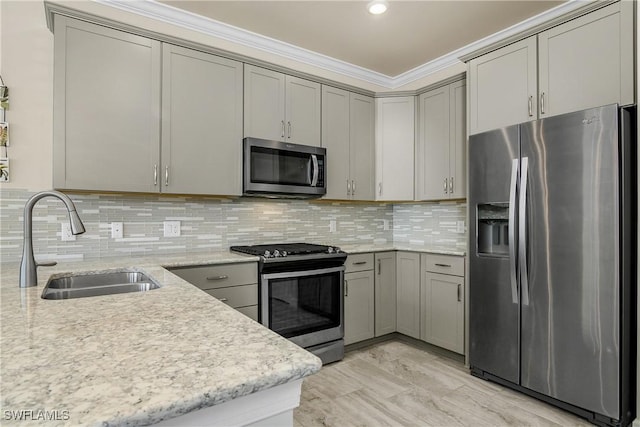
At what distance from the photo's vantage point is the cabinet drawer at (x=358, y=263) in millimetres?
3156

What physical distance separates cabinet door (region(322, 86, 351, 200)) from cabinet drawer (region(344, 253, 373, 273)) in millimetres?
581

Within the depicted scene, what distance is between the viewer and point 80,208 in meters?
2.43

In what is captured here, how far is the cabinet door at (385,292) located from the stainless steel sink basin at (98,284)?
210 cm

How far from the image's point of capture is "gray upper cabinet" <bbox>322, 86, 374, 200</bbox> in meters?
3.30

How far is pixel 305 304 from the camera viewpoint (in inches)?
110

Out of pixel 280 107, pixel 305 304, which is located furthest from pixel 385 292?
pixel 280 107

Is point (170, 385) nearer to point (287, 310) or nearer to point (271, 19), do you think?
point (287, 310)

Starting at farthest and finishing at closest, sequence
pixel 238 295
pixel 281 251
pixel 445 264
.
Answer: pixel 445 264
pixel 281 251
pixel 238 295

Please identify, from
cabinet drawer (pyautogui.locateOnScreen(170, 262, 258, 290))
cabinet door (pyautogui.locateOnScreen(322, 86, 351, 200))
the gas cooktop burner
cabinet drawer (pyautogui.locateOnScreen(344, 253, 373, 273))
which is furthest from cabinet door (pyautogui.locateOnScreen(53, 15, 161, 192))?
cabinet drawer (pyautogui.locateOnScreen(344, 253, 373, 273))

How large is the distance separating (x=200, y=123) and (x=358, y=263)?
1.75 m

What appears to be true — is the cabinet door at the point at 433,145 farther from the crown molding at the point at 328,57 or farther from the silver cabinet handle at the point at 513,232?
the silver cabinet handle at the point at 513,232

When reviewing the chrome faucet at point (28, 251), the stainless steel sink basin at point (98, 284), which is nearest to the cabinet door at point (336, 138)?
the stainless steel sink basin at point (98, 284)

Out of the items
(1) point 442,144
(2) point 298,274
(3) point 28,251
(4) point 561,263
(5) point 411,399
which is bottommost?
(5) point 411,399

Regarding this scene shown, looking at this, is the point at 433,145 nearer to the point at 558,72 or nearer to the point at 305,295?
the point at 558,72
